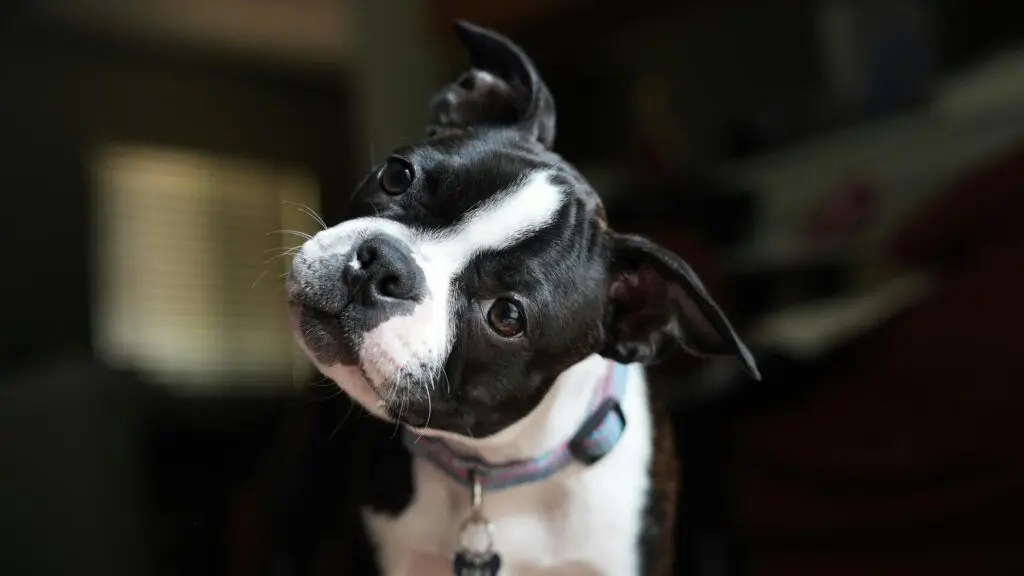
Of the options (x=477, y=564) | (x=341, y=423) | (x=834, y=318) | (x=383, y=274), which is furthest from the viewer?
(x=834, y=318)

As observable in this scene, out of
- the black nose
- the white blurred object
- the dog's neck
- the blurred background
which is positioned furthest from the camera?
the white blurred object

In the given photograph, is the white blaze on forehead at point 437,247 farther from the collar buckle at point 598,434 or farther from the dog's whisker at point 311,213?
the collar buckle at point 598,434

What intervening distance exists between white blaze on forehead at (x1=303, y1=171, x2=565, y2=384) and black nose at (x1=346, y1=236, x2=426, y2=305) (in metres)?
0.01

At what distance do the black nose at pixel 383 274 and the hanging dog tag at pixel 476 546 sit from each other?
0.72 ft

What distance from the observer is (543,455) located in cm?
81

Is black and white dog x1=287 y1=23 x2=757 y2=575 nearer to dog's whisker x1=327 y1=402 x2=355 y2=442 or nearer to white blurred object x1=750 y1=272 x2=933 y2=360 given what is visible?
dog's whisker x1=327 y1=402 x2=355 y2=442

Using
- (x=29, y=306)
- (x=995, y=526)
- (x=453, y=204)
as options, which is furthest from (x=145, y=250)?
(x=995, y=526)

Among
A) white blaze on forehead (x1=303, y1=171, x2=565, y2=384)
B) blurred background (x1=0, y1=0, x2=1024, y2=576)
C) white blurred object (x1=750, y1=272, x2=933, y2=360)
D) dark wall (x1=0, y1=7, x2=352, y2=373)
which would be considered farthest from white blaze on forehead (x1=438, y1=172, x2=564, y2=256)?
white blurred object (x1=750, y1=272, x2=933, y2=360)

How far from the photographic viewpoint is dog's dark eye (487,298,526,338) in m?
0.72

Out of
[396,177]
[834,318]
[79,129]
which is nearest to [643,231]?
[834,318]

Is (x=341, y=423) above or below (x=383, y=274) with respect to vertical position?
below

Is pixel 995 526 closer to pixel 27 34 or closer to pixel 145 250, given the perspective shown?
pixel 145 250

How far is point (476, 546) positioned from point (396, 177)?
0.32 meters

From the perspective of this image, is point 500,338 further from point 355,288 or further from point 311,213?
point 311,213
